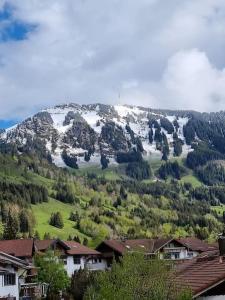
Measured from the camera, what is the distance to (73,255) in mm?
120562

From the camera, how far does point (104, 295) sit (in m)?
29.0

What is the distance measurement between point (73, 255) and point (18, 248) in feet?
62.3

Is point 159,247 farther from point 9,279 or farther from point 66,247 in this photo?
point 9,279

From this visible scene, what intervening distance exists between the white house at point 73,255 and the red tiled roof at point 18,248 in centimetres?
Answer: 789

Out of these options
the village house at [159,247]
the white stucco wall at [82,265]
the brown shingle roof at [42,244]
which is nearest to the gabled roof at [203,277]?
the white stucco wall at [82,265]

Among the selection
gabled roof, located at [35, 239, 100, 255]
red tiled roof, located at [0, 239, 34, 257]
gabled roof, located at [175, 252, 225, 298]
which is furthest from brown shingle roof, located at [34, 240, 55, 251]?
gabled roof, located at [175, 252, 225, 298]

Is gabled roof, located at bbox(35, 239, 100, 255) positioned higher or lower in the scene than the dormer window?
higher

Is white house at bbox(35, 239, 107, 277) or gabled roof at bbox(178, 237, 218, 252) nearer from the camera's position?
white house at bbox(35, 239, 107, 277)

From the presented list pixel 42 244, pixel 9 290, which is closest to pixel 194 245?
pixel 42 244

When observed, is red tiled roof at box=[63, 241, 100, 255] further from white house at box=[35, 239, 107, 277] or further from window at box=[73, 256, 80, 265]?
window at box=[73, 256, 80, 265]

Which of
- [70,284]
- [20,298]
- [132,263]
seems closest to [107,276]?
[132,263]

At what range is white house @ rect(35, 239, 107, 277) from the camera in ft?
385

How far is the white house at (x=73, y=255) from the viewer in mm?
117375

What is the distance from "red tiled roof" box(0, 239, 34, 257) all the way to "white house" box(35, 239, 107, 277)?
25.9ft
